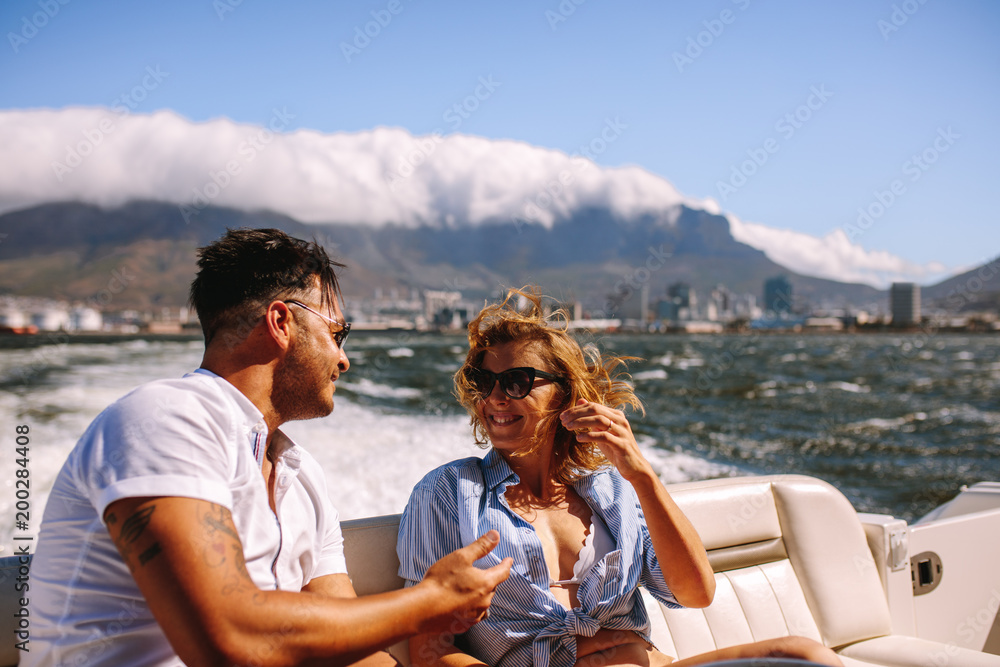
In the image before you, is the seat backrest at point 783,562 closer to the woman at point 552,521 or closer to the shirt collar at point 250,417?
the woman at point 552,521

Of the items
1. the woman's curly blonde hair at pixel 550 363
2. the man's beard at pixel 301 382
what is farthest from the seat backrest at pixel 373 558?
the man's beard at pixel 301 382

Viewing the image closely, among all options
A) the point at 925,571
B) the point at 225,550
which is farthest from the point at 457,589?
the point at 925,571

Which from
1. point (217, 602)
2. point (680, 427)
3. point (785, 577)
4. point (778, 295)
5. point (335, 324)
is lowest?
point (680, 427)

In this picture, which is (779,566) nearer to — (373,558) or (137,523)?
(373,558)

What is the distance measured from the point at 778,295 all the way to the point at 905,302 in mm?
21760

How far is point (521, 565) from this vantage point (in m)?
2.00

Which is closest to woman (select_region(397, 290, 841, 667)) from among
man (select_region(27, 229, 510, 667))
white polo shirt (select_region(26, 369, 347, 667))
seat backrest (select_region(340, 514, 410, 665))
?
seat backrest (select_region(340, 514, 410, 665))

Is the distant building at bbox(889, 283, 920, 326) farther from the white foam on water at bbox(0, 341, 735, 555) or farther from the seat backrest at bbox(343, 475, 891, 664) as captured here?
the seat backrest at bbox(343, 475, 891, 664)

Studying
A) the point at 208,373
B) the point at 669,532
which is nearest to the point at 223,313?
the point at 208,373

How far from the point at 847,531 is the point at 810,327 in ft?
413

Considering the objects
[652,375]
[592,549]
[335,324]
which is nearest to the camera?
[335,324]

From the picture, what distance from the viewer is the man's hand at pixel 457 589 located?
137 cm

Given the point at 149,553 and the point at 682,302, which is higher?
the point at 149,553

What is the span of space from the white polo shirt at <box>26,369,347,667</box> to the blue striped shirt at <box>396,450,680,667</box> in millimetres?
741
